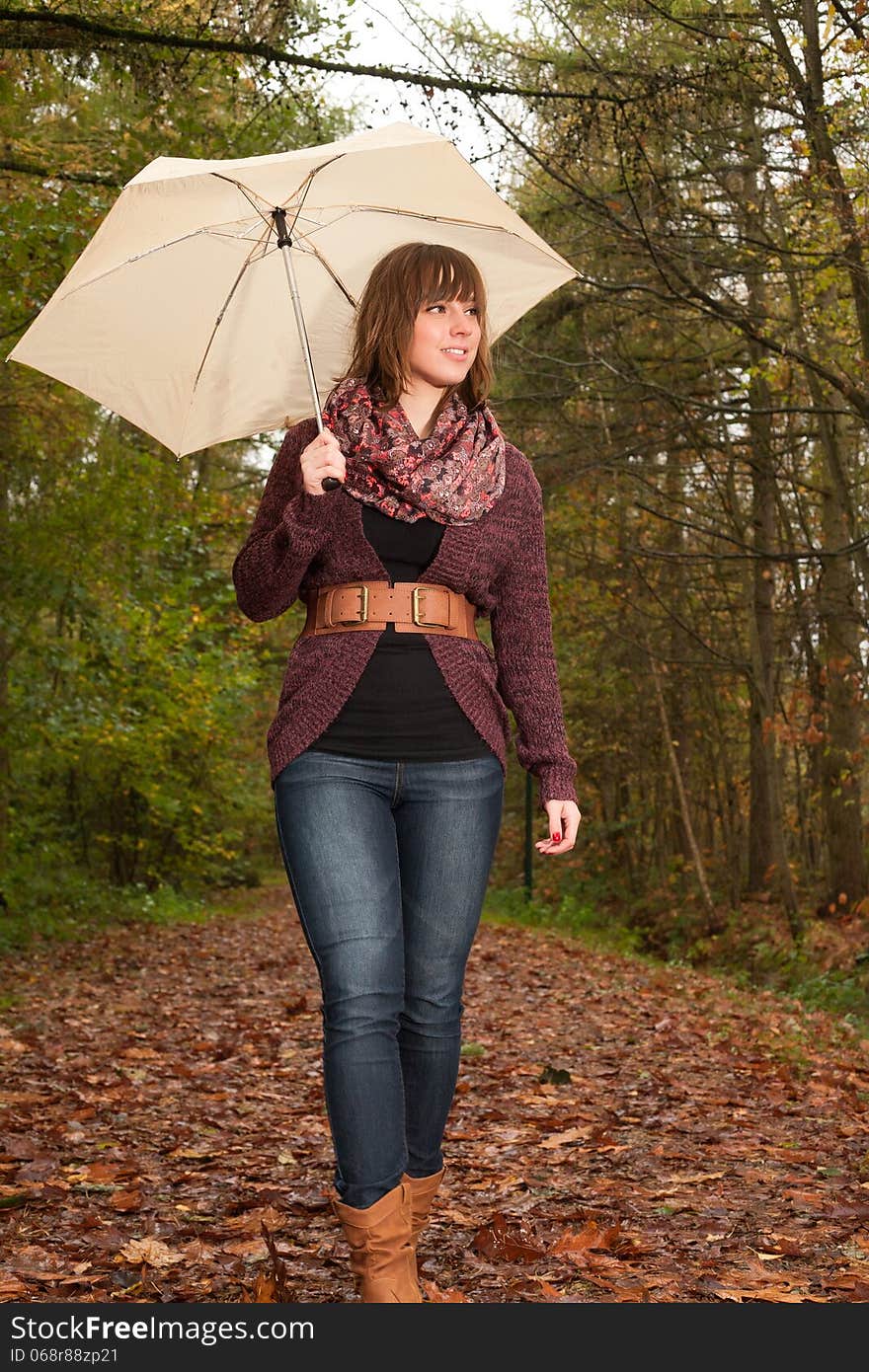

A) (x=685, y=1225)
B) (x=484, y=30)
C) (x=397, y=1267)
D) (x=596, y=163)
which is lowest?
(x=685, y=1225)

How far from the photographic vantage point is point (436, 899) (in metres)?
3.27

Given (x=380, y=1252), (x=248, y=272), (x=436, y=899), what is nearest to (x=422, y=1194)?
(x=380, y=1252)

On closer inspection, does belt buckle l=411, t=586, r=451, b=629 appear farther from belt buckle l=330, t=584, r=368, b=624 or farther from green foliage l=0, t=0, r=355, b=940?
green foliage l=0, t=0, r=355, b=940

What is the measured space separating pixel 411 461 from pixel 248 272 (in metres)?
1.04

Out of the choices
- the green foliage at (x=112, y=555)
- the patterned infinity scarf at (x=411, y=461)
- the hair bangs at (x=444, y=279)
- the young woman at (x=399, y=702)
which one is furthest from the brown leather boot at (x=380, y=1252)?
the green foliage at (x=112, y=555)

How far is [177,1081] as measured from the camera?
671 centimetres

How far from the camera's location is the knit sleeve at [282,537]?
3170 millimetres

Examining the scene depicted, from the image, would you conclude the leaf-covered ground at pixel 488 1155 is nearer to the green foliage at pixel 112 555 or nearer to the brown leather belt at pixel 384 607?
the brown leather belt at pixel 384 607

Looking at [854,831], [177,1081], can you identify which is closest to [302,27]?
[177,1081]

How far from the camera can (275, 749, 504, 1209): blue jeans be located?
301 cm

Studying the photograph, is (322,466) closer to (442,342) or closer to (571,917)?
(442,342)

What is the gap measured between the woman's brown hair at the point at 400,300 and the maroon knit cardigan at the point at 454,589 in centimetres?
22

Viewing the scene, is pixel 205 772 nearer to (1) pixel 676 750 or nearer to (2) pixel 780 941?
(1) pixel 676 750

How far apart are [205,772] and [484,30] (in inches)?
528
